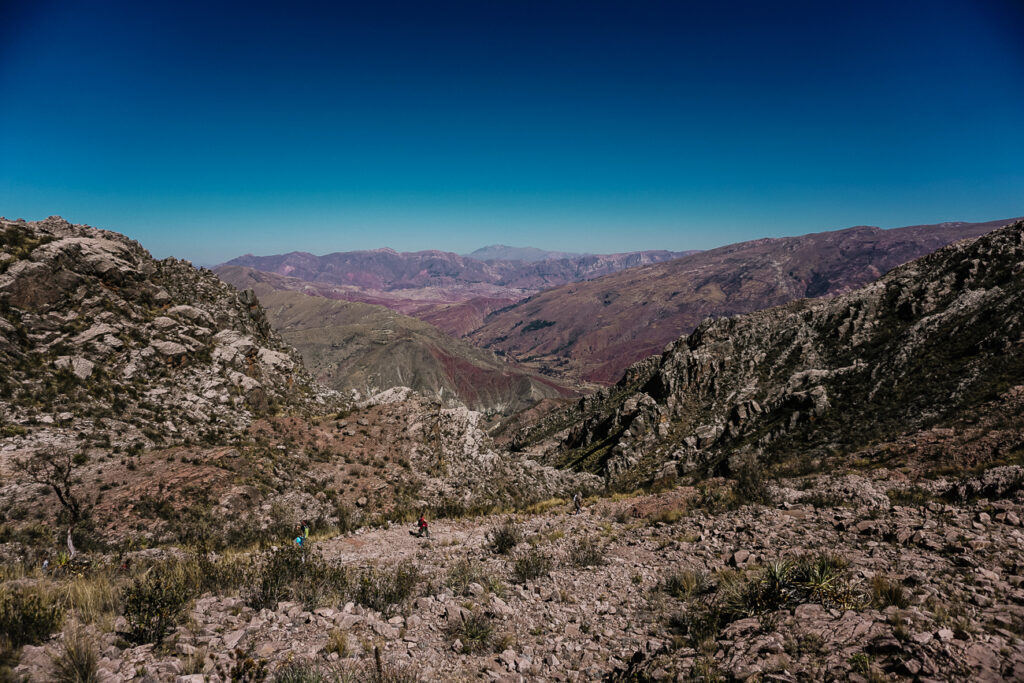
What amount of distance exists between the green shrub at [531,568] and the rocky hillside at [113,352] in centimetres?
1976

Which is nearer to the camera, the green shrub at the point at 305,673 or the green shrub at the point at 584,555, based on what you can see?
the green shrub at the point at 305,673

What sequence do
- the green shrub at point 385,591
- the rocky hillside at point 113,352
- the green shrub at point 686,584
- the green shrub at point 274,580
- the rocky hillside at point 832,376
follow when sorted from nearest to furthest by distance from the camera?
1. the green shrub at point 274,580
2. the green shrub at point 385,591
3. the green shrub at point 686,584
4. the rocky hillside at point 113,352
5. the rocky hillside at point 832,376

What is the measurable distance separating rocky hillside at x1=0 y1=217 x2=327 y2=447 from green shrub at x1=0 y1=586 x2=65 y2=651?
16.2 meters

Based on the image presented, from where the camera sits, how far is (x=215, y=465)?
18.5 meters

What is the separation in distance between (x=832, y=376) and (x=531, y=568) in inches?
1190

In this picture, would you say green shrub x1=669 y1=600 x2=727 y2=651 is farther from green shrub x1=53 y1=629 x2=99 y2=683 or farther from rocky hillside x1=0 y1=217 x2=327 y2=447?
rocky hillside x1=0 y1=217 x2=327 y2=447

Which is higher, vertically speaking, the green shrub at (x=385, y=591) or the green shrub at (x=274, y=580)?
the green shrub at (x=274, y=580)

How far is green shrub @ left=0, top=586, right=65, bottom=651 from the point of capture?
17.0 feet

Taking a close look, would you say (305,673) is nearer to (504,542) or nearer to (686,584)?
(686,584)

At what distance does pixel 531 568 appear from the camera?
970 cm

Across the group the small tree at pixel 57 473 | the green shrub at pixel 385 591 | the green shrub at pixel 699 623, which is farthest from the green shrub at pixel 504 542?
the small tree at pixel 57 473

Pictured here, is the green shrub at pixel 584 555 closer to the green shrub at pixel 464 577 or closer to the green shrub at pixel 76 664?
the green shrub at pixel 464 577

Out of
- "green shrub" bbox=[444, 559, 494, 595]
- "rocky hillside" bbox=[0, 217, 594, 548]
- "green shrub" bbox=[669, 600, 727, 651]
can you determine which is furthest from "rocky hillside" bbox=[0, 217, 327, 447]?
"green shrub" bbox=[669, 600, 727, 651]

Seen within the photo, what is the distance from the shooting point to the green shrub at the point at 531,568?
9.48 metres
